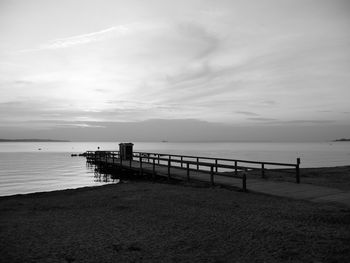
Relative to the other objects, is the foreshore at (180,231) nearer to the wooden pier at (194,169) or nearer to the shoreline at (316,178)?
the wooden pier at (194,169)

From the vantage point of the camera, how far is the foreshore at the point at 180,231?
18.5 feet

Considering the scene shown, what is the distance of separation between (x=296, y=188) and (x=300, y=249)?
23.3 feet

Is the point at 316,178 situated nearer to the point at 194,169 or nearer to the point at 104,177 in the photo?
the point at 194,169

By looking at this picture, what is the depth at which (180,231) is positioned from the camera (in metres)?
7.14

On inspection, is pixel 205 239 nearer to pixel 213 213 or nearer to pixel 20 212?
pixel 213 213

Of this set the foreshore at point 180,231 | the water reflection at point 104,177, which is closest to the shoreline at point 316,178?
the foreshore at point 180,231

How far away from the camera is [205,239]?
21.2 feet

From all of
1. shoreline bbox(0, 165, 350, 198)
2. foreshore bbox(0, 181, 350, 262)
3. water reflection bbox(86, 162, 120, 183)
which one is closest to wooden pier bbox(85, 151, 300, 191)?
shoreline bbox(0, 165, 350, 198)

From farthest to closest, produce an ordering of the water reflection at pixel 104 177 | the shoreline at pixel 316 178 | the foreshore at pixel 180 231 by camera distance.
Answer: the water reflection at pixel 104 177 → the shoreline at pixel 316 178 → the foreshore at pixel 180 231

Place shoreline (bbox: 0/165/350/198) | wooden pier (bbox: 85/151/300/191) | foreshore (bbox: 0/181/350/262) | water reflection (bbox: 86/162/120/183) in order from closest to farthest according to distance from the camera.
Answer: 1. foreshore (bbox: 0/181/350/262)
2. shoreline (bbox: 0/165/350/198)
3. wooden pier (bbox: 85/151/300/191)
4. water reflection (bbox: 86/162/120/183)

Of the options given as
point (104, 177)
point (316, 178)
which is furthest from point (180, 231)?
point (104, 177)

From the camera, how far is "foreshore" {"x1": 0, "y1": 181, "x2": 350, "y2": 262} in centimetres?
563

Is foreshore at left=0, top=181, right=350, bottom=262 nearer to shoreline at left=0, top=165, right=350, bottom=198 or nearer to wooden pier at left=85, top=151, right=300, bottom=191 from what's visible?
wooden pier at left=85, top=151, right=300, bottom=191

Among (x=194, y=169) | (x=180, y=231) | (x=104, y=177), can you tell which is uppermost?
(x=194, y=169)
